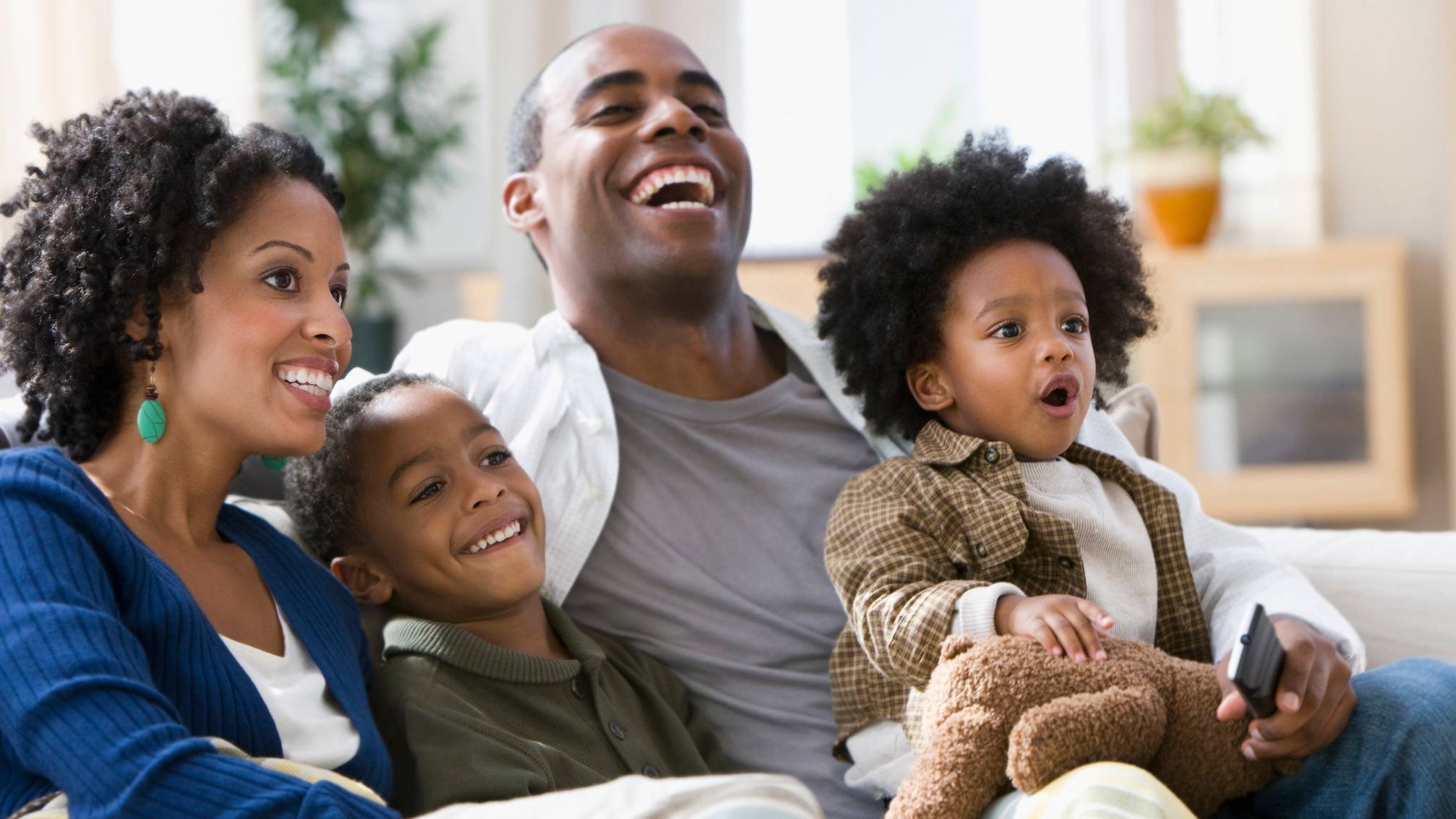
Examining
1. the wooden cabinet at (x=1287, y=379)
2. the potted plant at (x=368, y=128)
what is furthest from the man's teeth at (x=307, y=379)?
the wooden cabinet at (x=1287, y=379)

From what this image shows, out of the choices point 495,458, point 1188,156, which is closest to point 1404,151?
point 1188,156

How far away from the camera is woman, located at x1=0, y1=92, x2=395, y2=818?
116 cm

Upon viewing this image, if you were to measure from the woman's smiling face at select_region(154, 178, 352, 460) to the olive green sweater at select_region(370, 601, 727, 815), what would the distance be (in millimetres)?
283

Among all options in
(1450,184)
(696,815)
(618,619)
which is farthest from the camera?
(1450,184)

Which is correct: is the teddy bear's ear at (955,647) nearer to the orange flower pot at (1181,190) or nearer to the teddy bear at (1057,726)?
the teddy bear at (1057,726)

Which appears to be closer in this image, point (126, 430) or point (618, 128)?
point (126, 430)

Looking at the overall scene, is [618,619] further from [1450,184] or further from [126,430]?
[1450,184]

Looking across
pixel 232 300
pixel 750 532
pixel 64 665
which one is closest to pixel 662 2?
pixel 750 532

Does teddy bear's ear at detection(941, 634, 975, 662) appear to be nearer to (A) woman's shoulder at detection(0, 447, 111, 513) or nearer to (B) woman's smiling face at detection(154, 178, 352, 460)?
(B) woman's smiling face at detection(154, 178, 352, 460)

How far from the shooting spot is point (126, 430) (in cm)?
129

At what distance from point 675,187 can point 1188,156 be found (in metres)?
2.86

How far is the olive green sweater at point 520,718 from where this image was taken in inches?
52.8

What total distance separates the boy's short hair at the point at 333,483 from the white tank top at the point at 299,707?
0.23m

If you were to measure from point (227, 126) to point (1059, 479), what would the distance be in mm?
939
